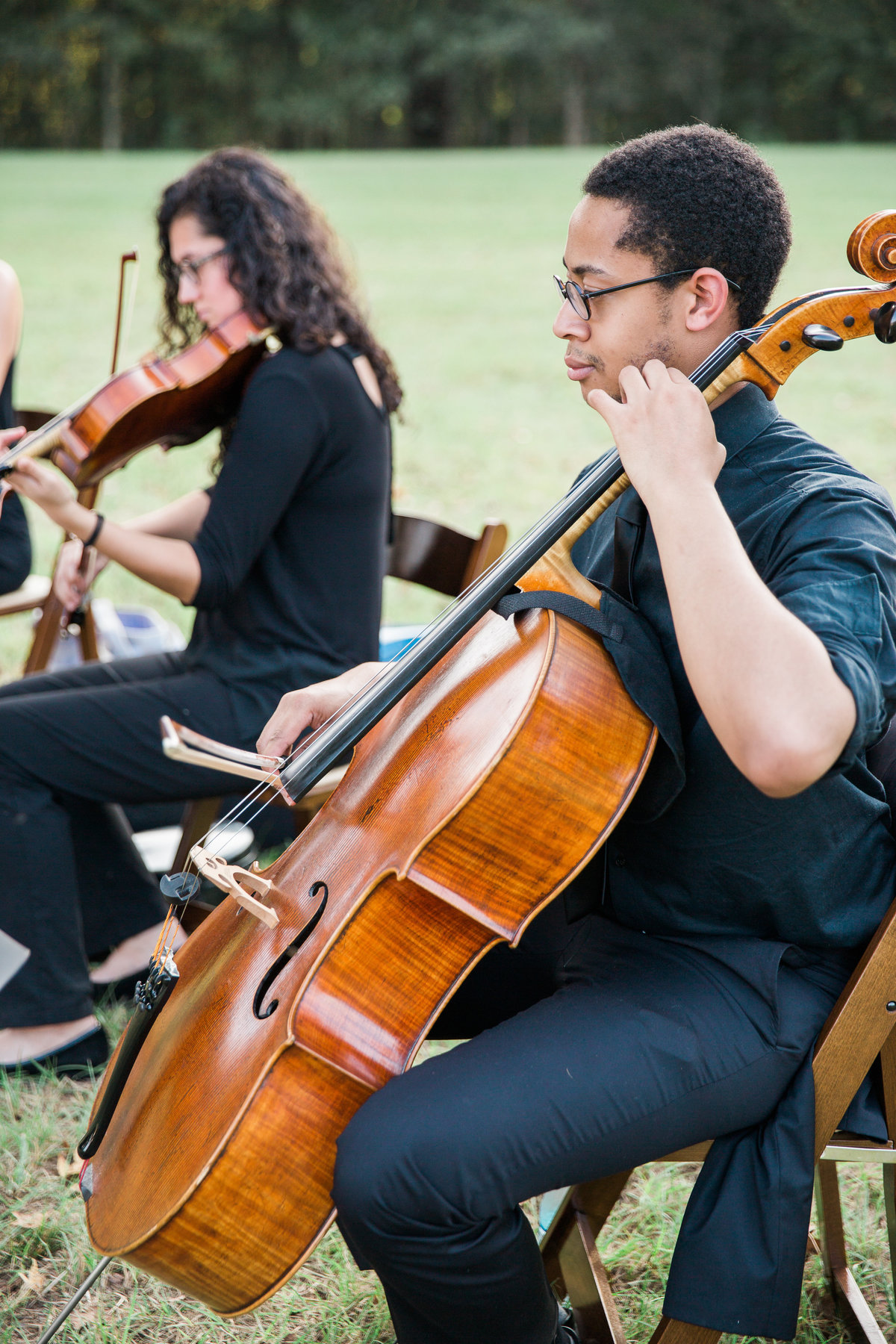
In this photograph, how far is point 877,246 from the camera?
1.34 m

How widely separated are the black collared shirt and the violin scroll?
0.19 m

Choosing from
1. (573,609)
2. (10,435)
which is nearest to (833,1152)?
(573,609)

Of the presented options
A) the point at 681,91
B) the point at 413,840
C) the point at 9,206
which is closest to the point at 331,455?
the point at 413,840

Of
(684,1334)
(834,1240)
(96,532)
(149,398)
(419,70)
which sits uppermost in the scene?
(419,70)

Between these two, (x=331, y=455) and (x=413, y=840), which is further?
(x=331, y=455)

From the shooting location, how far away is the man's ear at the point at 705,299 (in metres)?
1.45

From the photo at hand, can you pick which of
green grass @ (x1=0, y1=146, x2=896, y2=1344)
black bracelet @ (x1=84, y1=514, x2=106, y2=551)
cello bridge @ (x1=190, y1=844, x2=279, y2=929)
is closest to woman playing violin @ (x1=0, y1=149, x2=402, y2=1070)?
black bracelet @ (x1=84, y1=514, x2=106, y2=551)

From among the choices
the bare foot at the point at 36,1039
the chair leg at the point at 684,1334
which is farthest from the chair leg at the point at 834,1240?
the bare foot at the point at 36,1039

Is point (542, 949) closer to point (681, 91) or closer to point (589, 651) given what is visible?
point (589, 651)

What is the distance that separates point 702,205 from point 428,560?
1.43 metres

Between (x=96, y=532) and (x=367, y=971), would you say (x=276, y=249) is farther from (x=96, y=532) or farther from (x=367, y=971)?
(x=367, y=971)

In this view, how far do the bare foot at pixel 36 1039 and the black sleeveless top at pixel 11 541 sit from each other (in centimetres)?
110

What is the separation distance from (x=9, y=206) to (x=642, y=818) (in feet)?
53.0

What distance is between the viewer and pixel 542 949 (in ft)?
5.52
